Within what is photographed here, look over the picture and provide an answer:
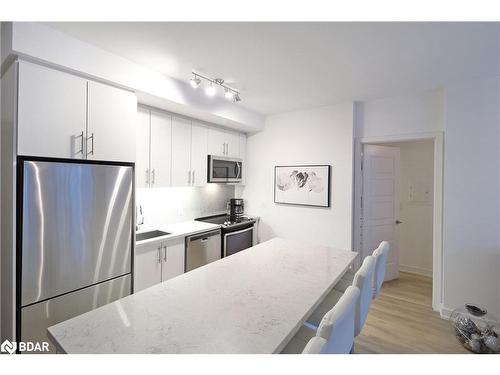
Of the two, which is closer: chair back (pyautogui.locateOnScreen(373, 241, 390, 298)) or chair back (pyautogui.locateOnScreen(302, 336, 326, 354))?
chair back (pyautogui.locateOnScreen(302, 336, 326, 354))

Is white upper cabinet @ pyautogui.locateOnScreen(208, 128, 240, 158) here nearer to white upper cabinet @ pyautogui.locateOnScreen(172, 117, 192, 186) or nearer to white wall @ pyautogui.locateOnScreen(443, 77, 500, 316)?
white upper cabinet @ pyautogui.locateOnScreen(172, 117, 192, 186)

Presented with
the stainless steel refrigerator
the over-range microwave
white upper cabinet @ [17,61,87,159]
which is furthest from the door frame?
white upper cabinet @ [17,61,87,159]

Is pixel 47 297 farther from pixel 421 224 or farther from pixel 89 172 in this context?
pixel 421 224

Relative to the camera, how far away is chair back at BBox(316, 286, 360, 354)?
0.89 m

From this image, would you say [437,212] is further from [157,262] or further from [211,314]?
[157,262]

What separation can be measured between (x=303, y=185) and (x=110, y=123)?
247 cm

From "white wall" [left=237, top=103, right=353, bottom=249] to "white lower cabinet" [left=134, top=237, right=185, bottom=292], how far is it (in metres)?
1.59

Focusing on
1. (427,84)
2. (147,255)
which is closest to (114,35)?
(147,255)

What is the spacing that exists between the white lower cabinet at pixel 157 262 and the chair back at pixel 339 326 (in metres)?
1.86

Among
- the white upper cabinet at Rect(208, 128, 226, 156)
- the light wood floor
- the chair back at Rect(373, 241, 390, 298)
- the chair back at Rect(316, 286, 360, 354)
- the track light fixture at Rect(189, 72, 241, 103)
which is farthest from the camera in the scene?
the white upper cabinet at Rect(208, 128, 226, 156)

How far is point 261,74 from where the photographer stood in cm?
237

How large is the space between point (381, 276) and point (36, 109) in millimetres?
2717

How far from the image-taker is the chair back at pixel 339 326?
2.92 feet

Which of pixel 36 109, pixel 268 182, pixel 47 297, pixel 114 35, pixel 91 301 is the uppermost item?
pixel 114 35
